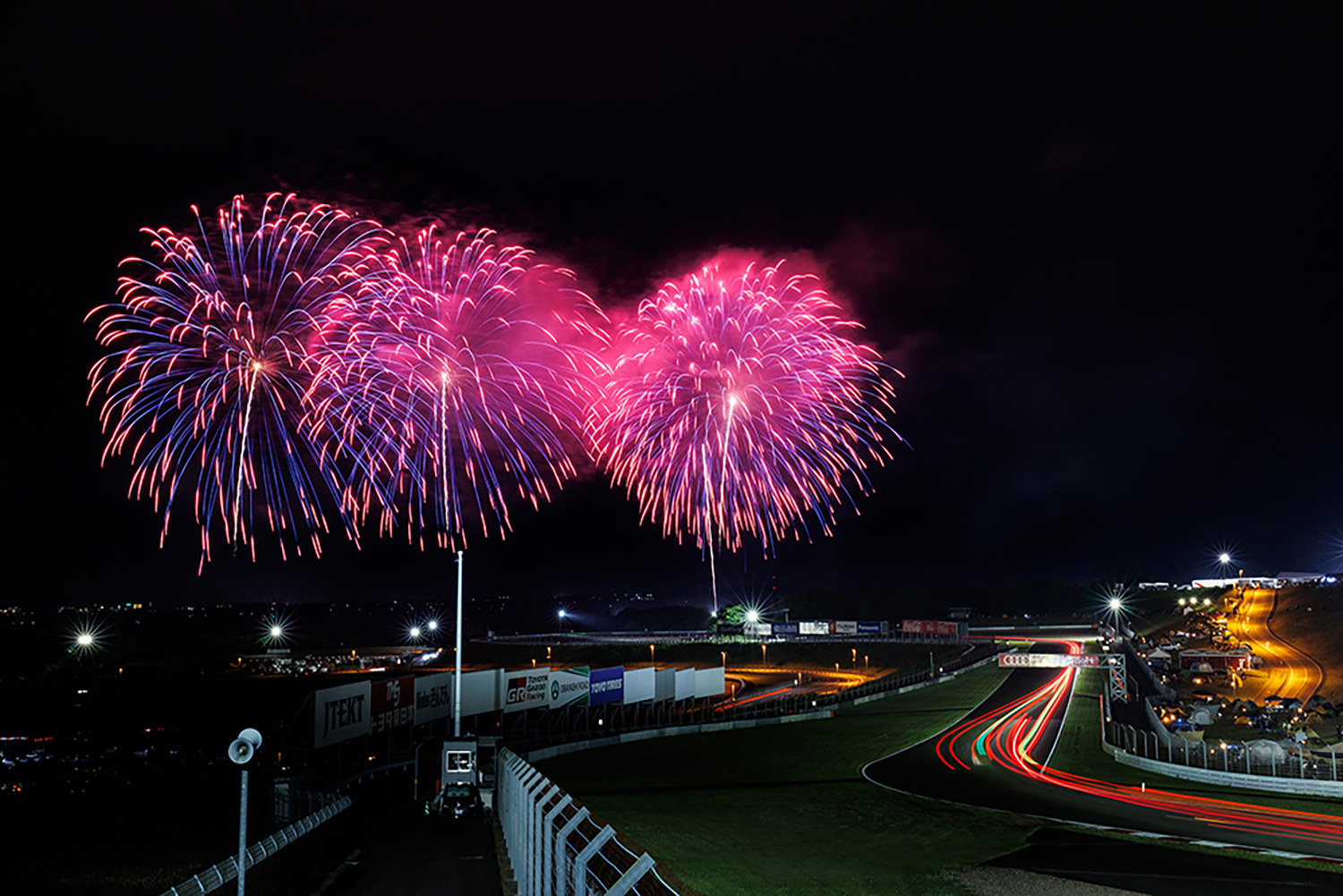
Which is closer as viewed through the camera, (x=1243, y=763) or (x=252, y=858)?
(x=252, y=858)

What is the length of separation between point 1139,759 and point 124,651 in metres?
169

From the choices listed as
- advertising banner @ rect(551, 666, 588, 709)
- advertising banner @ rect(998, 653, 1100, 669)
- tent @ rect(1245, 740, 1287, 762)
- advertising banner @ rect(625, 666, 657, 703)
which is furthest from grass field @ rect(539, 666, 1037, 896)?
advertising banner @ rect(998, 653, 1100, 669)

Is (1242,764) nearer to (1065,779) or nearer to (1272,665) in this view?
(1065,779)

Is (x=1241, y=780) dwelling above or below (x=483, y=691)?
below

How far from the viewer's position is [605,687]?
6009 centimetres

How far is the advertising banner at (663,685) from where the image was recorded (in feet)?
216

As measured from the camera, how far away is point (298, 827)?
1825 cm

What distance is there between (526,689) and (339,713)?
1551cm

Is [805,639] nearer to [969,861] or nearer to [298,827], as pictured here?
[969,861]

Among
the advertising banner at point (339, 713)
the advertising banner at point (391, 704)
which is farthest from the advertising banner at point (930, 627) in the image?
the advertising banner at point (339, 713)

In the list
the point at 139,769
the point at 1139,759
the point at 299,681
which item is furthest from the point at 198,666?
the point at 1139,759

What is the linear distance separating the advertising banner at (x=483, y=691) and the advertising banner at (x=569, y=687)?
578 centimetres

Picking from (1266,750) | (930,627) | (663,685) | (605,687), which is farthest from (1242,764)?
(930,627)

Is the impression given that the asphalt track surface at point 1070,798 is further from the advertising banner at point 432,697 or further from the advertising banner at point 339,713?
the advertising banner at point 339,713
